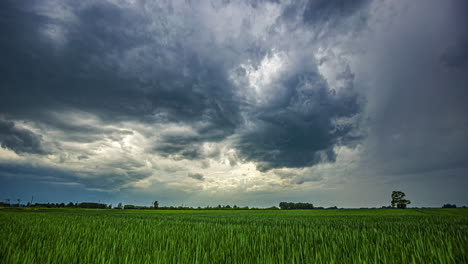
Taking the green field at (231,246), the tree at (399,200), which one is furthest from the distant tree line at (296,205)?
the green field at (231,246)

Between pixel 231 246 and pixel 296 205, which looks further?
pixel 296 205

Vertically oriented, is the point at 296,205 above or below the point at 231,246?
below

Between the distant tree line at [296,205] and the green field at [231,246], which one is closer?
the green field at [231,246]

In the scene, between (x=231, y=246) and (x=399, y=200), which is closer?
(x=231, y=246)

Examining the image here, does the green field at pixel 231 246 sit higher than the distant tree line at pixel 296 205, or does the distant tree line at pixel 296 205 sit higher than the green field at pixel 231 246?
the green field at pixel 231 246

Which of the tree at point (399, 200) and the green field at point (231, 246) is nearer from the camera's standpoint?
the green field at point (231, 246)

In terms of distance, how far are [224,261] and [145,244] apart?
2.40 m

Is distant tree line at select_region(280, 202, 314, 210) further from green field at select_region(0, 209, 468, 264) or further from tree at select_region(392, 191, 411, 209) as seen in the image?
green field at select_region(0, 209, 468, 264)

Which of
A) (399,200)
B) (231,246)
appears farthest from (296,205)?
(231,246)

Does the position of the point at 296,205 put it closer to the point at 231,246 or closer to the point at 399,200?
the point at 399,200

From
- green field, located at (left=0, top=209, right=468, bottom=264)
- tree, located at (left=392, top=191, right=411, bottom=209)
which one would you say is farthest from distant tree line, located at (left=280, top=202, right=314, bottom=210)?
green field, located at (left=0, top=209, right=468, bottom=264)

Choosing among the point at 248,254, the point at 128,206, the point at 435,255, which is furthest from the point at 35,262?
the point at 128,206

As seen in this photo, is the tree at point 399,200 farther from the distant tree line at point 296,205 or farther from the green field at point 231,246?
the green field at point 231,246

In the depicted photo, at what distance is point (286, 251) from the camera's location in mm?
4078
